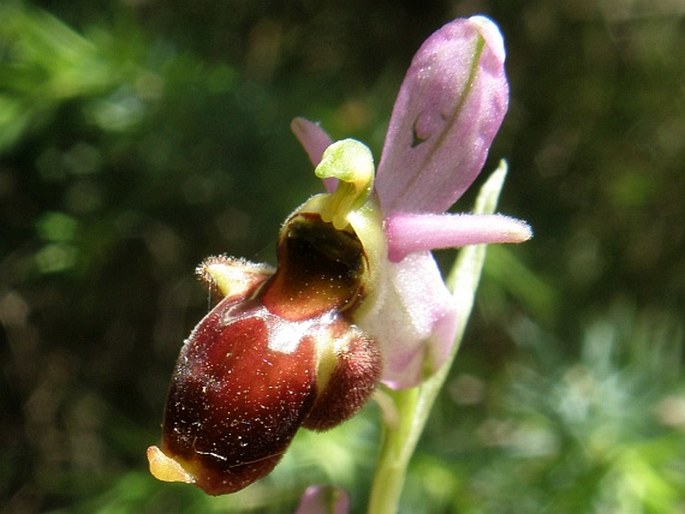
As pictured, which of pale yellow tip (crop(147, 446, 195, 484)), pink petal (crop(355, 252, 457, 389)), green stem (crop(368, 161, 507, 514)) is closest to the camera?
pale yellow tip (crop(147, 446, 195, 484))

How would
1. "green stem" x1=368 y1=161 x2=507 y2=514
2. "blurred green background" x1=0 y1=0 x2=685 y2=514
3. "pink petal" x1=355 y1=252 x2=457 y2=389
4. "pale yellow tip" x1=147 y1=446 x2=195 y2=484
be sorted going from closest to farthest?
"pale yellow tip" x1=147 y1=446 x2=195 y2=484, "pink petal" x1=355 y1=252 x2=457 y2=389, "green stem" x1=368 y1=161 x2=507 y2=514, "blurred green background" x1=0 y1=0 x2=685 y2=514

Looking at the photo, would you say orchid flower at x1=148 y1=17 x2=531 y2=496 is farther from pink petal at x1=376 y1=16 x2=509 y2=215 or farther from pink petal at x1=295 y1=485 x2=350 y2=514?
pink petal at x1=295 y1=485 x2=350 y2=514

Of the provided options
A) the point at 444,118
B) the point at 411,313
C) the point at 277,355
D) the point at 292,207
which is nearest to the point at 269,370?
the point at 277,355

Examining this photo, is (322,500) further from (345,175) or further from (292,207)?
(292,207)

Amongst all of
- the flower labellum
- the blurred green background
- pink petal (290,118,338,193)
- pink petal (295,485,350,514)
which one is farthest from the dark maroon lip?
the blurred green background

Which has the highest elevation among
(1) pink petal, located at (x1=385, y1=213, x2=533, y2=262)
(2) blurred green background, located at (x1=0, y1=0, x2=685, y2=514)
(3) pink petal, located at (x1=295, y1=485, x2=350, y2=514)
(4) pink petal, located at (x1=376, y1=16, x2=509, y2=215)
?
(4) pink petal, located at (x1=376, y1=16, x2=509, y2=215)

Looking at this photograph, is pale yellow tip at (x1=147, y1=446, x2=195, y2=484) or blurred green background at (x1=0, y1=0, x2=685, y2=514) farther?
blurred green background at (x1=0, y1=0, x2=685, y2=514)

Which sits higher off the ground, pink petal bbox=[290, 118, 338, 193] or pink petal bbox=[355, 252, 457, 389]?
pink petal bbox=[290, 118, 338, 193]
